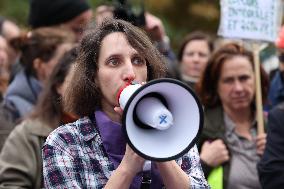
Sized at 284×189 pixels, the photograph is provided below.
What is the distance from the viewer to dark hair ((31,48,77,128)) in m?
4.32

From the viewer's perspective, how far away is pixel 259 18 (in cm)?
536

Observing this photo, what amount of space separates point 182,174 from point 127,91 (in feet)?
1.35

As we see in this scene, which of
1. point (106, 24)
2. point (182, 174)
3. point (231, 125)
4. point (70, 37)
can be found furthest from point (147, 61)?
point (70, 37)

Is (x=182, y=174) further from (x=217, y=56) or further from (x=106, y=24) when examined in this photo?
(x=217, y=56)

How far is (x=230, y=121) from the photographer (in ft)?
16.4

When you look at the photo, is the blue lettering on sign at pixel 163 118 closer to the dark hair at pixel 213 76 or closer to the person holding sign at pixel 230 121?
the person holding sign at pixel 230 121

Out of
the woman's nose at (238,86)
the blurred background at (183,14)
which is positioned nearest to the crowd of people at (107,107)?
the woman's nose at (238,86)

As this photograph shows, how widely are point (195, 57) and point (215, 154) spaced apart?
2.36m

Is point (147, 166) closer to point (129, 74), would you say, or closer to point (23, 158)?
point (129, 74)

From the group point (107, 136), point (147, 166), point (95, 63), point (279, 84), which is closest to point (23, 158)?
point (95, 63)

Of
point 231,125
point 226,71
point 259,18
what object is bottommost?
point 231,125

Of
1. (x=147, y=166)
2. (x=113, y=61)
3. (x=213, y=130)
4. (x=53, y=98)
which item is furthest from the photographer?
(x=213, y=130)

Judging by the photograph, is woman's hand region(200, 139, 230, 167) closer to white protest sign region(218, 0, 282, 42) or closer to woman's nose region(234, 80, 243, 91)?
woman's nose region(234, 80, 243, 91)

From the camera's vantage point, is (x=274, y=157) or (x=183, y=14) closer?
(x=274, y=157)
